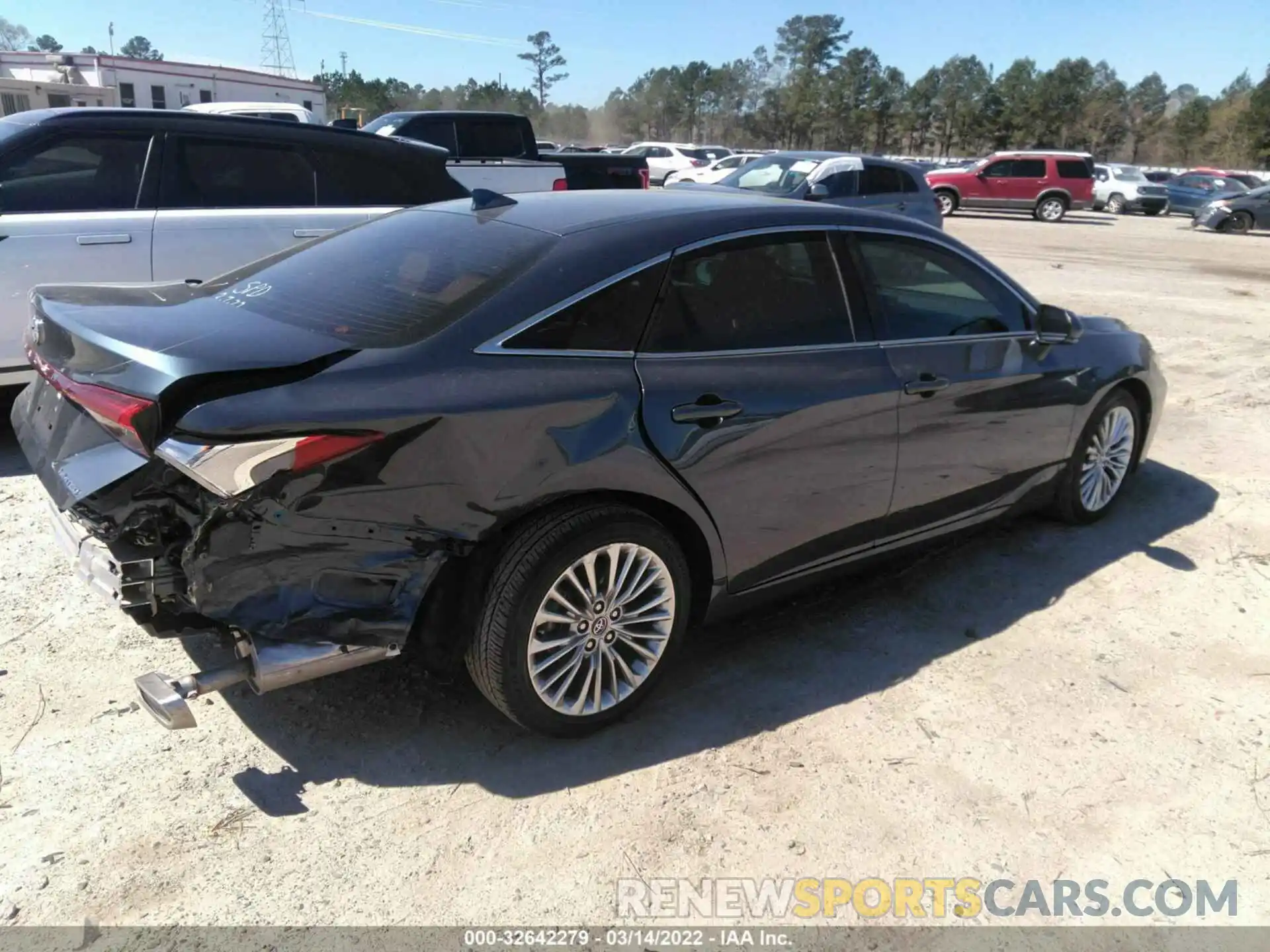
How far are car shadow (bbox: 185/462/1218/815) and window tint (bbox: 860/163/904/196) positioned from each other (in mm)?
9662

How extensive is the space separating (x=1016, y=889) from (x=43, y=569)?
382 cm

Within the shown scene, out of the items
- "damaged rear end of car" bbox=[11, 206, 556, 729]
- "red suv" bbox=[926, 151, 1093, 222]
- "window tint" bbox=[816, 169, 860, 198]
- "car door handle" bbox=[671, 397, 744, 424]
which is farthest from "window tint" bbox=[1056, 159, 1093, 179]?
"damaged rear end of car" bbox=[11, 206, 556, 729]

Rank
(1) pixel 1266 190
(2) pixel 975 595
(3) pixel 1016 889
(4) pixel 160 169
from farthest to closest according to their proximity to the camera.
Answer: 1. (1) pixel 1266 190
2. (4) pixel 160 169
3. (2) pixel 975 595
4. (3) pixel 1016 889

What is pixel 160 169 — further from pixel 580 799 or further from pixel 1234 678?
pixel 1234 678

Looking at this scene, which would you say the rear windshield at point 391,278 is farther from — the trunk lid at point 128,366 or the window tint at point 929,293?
the window tint at point 929,293

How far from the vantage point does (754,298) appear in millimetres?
3322

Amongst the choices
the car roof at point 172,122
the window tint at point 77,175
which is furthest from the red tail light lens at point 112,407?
the car roof at point 172,122

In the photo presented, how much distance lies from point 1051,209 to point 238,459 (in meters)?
29.5

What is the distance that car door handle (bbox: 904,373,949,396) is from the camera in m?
3.65

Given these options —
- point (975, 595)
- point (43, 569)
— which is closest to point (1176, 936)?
point (975, 595)

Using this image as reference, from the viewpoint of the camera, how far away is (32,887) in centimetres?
239

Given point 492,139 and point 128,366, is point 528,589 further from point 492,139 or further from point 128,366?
point 492,139

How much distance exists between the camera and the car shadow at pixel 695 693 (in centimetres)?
290

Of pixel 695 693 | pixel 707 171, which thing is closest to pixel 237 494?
pixel 695 693
